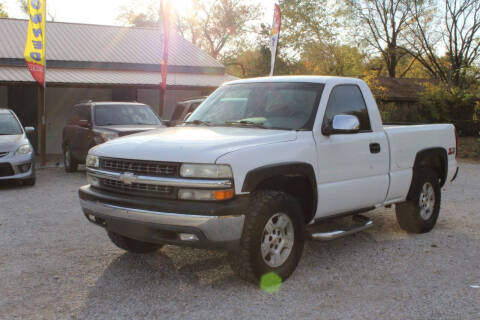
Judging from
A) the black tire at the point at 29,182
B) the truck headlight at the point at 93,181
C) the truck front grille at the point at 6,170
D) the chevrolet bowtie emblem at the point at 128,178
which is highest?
the chevrolet bowtie emblem at the point at 128,178

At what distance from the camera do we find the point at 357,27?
41344 millimetres

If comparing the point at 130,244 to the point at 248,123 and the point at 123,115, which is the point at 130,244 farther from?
the point at 123,115

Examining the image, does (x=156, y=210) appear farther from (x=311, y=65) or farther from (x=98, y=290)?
(x=311, y=65)

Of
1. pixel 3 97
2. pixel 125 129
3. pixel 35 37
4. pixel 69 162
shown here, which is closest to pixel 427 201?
pixel 125 129

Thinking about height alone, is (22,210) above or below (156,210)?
below

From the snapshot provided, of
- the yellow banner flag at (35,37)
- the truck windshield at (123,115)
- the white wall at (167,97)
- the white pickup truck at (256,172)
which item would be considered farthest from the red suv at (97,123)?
the white wall at (167,97)

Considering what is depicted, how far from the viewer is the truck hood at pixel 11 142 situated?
10558mm

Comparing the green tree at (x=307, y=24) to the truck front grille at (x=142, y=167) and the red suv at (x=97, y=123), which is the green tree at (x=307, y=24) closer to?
the red suv at (x=97, y=123)

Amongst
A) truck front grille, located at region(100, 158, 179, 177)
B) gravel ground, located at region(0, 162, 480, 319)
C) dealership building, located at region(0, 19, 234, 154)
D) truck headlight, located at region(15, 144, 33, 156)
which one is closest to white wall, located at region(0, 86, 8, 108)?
dealership building, located at region(0, 19, 234, 154)

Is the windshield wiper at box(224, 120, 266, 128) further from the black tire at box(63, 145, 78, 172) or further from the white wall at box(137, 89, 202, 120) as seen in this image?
the white wall at box(137, 89, 202, 120)

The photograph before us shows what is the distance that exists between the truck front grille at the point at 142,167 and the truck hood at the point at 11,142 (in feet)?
22.0

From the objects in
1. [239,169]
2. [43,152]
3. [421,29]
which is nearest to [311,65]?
[421,29]

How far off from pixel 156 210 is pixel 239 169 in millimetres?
734

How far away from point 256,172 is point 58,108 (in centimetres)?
1774
